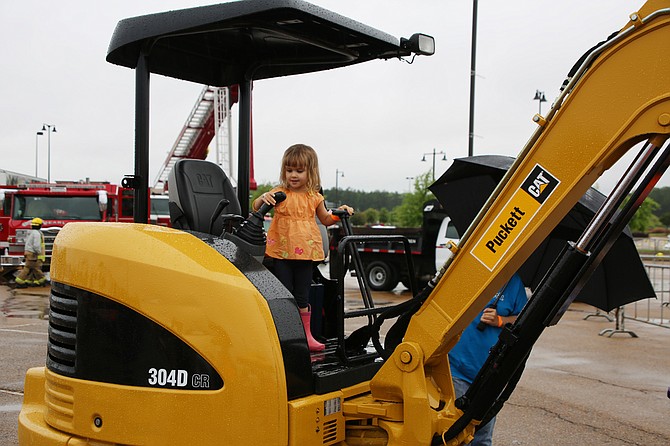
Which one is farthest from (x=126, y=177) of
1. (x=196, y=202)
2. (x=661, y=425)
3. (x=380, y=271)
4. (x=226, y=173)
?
(x=380, y=271)

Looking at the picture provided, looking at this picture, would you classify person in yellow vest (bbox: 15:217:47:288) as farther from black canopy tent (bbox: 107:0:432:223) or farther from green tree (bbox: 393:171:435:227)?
green tree (bbox: 393:171:435:227)

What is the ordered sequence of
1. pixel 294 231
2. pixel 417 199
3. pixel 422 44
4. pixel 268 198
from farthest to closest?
pixel 417 199 → pixel 294 231 → pixel 422 44 → pixel 268 198

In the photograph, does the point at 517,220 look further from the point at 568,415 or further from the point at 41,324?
the point at 41,324

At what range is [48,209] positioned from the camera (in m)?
17.0

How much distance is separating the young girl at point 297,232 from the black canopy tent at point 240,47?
0.60 m

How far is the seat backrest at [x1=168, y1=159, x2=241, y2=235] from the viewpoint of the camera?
394 cm

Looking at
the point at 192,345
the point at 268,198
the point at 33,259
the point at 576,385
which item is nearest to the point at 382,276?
the point at 33,259

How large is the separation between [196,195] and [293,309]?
1.19 meters

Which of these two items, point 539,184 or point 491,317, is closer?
point 539,184

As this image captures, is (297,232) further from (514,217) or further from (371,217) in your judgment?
(371,217)

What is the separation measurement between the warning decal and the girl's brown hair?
1.29m

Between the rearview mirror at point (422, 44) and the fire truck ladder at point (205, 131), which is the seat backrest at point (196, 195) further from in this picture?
the rearview mirror at point (422, 44)

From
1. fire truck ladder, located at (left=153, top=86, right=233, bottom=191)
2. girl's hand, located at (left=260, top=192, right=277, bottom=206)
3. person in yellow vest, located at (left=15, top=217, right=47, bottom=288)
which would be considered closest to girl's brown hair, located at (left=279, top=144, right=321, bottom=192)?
girl's hand, located at (left=260, top=192, right=277, bottom=206)

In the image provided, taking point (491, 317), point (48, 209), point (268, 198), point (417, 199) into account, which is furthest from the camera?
point (417, 199)
